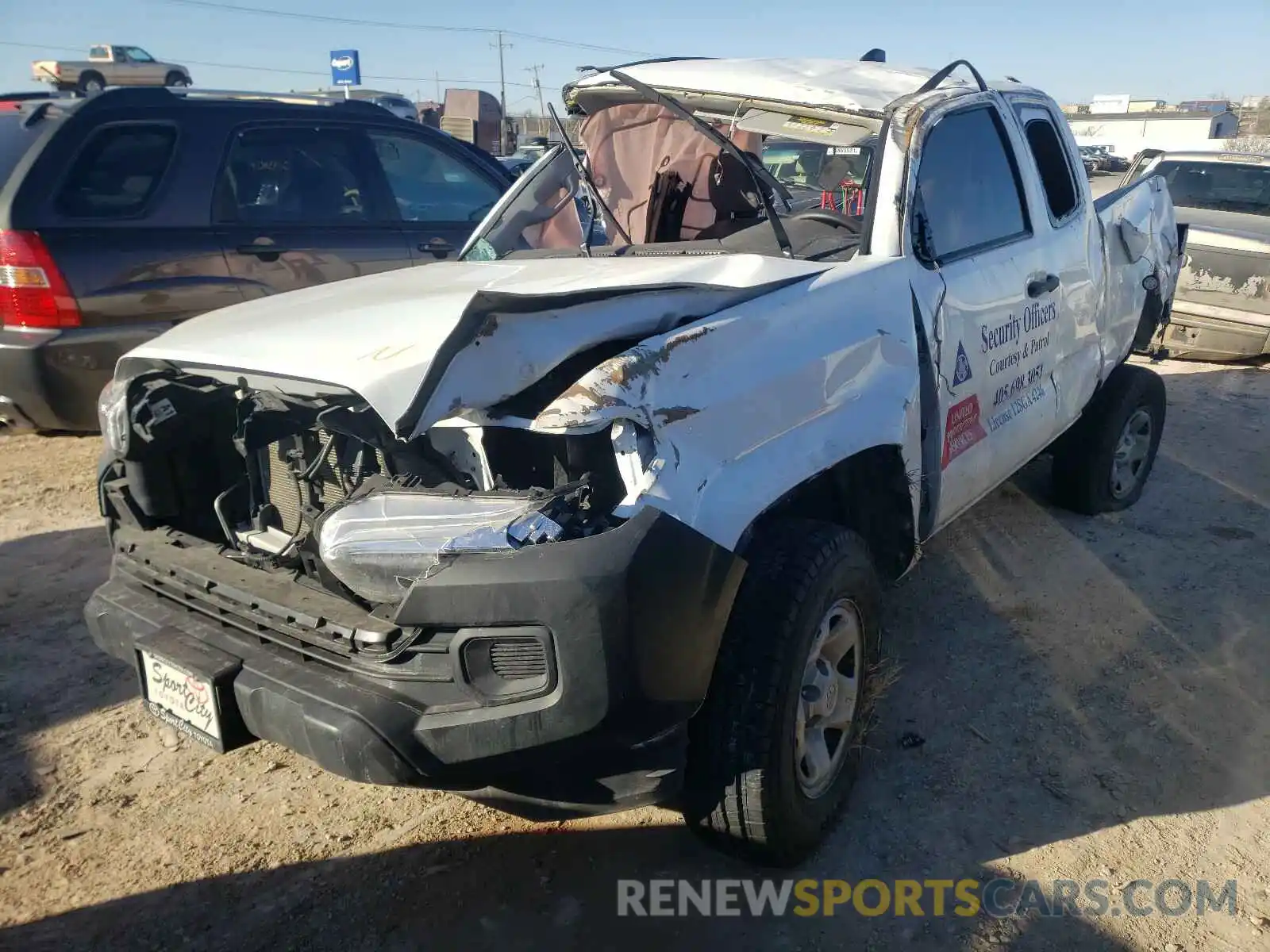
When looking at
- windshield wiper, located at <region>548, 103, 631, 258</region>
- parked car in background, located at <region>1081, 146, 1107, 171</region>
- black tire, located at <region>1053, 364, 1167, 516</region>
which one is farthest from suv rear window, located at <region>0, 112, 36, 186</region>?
parked car in background, located at <region>1081, 146, 1107, 171</region>

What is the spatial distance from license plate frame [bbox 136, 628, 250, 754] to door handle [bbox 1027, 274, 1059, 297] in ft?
9.56

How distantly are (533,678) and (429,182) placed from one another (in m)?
4.94

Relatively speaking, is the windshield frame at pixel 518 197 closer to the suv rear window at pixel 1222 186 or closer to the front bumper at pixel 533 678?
the front bumper at pixel 533 678

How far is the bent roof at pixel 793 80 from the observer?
10.9 ft

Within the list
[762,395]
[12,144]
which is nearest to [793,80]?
[762,395]

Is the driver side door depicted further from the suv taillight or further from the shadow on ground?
the shadow on ground

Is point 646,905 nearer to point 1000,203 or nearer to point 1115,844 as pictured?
point 1115,844

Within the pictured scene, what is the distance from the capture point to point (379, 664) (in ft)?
7.06

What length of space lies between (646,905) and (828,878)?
0.49 m

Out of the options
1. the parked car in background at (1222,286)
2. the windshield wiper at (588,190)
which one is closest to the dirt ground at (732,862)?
the windshield wiper at (588,190)

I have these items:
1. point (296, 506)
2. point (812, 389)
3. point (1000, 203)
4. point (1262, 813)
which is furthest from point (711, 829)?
point (1000, 203)

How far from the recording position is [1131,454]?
5.01 metres

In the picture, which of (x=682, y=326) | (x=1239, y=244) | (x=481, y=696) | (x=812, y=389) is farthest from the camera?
(x=1239, y=244)

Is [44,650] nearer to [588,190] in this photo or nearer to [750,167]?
[588,190]
